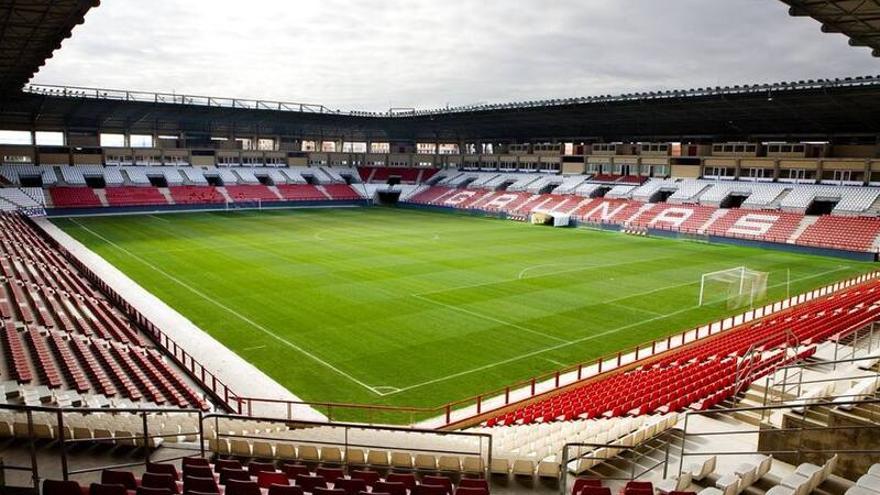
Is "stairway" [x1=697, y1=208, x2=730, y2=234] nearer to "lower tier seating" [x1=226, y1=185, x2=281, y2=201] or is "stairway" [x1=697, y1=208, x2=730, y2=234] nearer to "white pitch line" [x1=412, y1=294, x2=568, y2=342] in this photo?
"white pitch line" [x1=412, y1=294, x2=568, y2=342]

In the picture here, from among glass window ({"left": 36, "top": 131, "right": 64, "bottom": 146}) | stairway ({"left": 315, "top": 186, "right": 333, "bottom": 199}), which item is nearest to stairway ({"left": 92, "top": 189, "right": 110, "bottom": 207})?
glass window ({"left": 36, "top": 131, "right": 64, "bottom": 146})

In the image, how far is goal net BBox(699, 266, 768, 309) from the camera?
30234 mm

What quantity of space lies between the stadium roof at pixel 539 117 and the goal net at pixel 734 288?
67.5ft

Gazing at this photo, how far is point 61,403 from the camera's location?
13.4m

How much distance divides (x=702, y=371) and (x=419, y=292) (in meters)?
16.6

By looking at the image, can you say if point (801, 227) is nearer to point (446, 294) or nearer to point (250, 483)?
point (446, 294)

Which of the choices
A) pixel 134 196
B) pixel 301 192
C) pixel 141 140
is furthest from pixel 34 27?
pixel 141 140

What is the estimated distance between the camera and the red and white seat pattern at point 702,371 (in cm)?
1471

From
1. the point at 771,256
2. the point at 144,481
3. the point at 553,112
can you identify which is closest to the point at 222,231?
the point at 553,112

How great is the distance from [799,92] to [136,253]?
49587 mm

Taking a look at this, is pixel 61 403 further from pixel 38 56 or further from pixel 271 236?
pixel 271 236

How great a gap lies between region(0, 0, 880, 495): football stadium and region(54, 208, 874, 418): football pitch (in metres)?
0.21

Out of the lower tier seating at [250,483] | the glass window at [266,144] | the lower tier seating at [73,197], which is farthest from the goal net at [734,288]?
the glass window at [266,144]

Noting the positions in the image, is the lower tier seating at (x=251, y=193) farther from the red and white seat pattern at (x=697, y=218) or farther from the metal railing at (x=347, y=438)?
the metal railing at (x=347, y=438)
